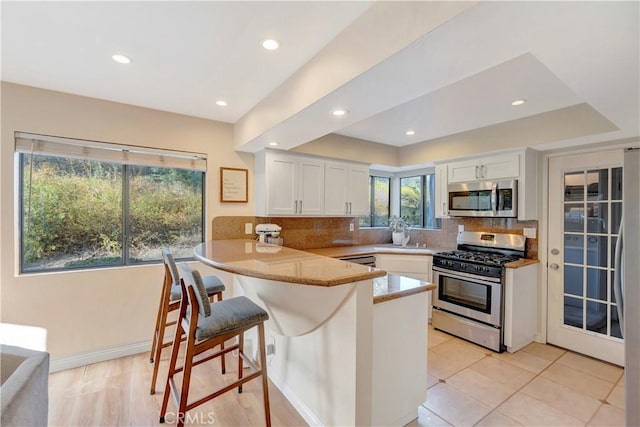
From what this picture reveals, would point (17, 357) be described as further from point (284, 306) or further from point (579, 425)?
point (579, 425)

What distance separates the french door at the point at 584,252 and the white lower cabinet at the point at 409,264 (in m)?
1.26

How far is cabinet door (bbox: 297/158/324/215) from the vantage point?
3.42m

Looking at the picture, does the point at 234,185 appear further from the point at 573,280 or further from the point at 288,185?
the point at 573,280

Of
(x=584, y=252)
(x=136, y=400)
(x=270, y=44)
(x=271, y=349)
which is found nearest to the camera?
(x=270, y=44)

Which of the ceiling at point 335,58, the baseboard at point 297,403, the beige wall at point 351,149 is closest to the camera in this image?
the ceiling at point 335,58

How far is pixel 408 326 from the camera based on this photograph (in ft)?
5.96

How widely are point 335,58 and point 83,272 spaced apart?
2893 mm

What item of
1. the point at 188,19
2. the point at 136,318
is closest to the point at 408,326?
the point at 188,19

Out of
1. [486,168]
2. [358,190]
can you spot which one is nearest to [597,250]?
[486,168]

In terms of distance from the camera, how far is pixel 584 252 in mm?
2867

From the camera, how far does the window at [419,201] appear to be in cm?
438

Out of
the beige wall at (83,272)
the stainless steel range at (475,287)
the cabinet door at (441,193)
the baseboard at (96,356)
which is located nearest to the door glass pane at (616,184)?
the stainless steel range at (475,287)

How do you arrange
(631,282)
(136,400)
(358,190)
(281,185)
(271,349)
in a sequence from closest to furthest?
(631,282)
(136,400)
(271,349)
(281,185)
(358,190)

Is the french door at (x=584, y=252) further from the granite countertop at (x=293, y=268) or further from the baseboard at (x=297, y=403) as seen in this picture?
the baseboard at (x=297, y=403)
